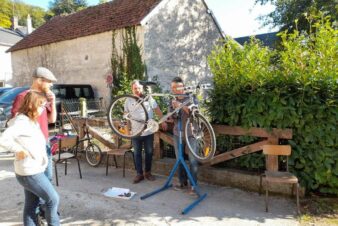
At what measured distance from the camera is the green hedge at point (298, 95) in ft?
13.2

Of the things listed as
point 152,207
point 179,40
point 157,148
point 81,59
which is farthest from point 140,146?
point 81,59

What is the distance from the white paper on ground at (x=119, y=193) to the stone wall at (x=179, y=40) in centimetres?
967

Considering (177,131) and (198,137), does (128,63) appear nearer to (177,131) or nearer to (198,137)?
(177,131)

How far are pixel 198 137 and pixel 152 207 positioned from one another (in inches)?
48.8

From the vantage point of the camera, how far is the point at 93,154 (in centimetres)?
640

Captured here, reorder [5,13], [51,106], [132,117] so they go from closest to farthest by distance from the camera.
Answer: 1. [51,106]
2. [132,117]
3. [5,13]

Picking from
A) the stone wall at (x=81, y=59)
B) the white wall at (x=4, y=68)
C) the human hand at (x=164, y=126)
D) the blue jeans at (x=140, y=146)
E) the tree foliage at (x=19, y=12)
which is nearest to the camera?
the blue jeans at (x=140, y=146)

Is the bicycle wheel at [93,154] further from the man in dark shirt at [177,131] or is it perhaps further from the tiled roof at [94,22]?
the tiled roof at [94,22]

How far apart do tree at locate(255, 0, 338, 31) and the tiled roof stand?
6.00m

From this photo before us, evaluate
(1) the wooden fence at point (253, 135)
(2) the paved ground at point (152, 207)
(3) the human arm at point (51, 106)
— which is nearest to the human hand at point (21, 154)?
(3) the human arm at point (51, 106)

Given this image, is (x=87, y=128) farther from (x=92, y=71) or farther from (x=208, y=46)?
(x=208, y=46)

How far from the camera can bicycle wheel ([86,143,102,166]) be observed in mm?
6262

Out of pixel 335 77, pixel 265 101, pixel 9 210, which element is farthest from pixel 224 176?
pixel 9 210

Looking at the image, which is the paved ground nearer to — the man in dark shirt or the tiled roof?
the man in dark shirt
